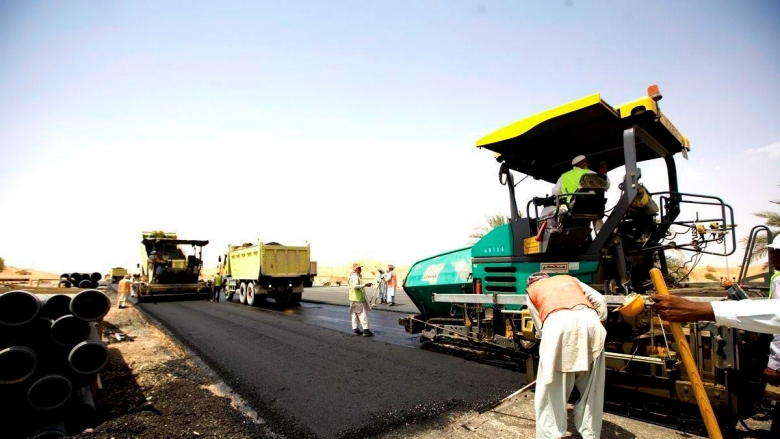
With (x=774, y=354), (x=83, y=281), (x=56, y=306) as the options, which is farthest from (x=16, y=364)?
(x=83, y=281)

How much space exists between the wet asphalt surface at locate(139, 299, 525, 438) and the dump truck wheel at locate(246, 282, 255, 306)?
267 inches

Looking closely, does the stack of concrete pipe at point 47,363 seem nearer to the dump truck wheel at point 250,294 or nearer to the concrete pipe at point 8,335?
the concrete pipe at point 8,335

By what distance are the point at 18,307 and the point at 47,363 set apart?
1.91ft

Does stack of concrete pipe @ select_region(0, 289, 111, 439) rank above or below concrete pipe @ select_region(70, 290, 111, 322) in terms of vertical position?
below

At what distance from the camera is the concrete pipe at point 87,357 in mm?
3865

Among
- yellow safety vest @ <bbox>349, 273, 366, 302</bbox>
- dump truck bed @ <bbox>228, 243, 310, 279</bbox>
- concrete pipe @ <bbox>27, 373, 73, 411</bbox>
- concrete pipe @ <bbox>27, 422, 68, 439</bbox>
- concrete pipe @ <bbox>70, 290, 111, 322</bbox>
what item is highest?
dump truck bed @ <bbox>228, 243, 310, 279</bbox>

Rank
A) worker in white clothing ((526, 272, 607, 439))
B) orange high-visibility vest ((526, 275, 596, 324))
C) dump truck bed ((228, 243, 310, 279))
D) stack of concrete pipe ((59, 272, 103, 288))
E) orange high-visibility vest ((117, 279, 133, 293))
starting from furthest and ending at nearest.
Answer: dump truck bed ((228, 243, 310, 279)), orange high-visibility vest ((117, 279, 133, 293)), stack of concrete pipe ((59, 272, 103, 288)), orange high-visibility vest ((526, 275, 596, 324)), worker in white clothing ((526, 272, 607, 439))

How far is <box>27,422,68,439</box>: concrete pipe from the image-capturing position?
3.45 metres

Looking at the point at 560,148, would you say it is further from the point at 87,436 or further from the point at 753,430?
the point at 87,436

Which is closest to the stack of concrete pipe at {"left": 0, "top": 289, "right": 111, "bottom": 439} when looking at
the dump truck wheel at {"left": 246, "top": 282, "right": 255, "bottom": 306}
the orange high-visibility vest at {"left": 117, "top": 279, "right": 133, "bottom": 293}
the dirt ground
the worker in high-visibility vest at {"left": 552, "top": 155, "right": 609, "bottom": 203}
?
the dirt ground

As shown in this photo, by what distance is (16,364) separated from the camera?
11.8 ft

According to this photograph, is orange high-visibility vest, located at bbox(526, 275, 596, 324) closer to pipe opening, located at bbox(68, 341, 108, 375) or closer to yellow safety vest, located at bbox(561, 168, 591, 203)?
yellow safety vest, located at bbox(561, 168, 591, 203)

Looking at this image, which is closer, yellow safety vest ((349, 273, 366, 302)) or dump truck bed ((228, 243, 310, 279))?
yellow safety vest ((349, 273, 366, 302))

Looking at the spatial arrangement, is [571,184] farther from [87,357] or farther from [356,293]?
[356,293]
